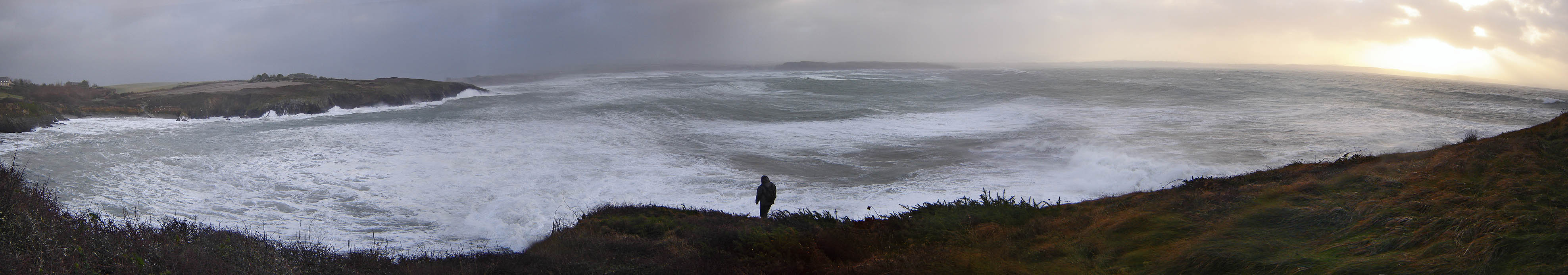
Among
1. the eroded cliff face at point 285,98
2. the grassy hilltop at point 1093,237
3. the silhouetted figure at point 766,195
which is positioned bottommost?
the silhouetted figure at point 766,195

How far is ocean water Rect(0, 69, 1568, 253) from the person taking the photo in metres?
9.12

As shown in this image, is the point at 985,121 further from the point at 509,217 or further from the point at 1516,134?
the point at 509,217

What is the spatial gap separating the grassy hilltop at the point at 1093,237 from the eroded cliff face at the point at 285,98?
14059mm

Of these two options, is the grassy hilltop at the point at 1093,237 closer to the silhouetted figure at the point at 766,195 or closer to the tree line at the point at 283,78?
the silhouetted figure at the point at 766,195

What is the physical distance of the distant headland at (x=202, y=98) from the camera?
13.9 metres

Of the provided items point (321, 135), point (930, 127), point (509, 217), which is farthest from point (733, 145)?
point (321, 135)

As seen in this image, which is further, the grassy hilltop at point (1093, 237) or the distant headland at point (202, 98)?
the distant headland at point (202, 98)

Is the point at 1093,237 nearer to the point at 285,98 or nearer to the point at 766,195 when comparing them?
the point at 766,195

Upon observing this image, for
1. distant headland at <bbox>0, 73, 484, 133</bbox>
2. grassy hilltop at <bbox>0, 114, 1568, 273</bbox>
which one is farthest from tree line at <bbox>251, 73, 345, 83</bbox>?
grassy hilltop at <bbox>0, 114, 1568, 273</bbox>

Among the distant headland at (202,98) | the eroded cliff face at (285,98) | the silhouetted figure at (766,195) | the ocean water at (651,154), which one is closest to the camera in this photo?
the silhouetted figure at (766,195)

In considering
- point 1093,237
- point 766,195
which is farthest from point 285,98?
point 1093,237

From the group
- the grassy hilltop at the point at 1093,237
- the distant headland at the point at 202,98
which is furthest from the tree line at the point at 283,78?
the grassy hilltop at the point at 1093,237

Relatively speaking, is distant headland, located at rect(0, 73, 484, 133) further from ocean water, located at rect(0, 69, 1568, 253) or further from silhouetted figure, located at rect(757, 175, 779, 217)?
silhouetted figure, located at rect(757, 175, 779, 217)

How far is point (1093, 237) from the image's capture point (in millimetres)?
4820
